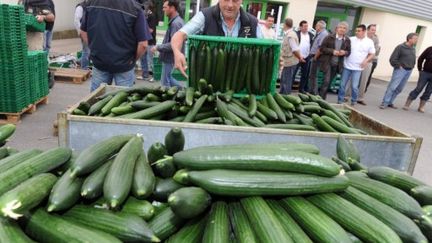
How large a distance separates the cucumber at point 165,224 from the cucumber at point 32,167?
62cm

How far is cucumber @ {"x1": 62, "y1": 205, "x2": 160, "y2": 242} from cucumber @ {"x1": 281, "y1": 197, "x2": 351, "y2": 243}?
0.61 m

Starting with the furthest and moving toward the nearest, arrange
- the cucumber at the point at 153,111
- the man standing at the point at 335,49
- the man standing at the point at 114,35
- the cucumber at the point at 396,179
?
the man standing at the point at 335,49 → the man standing at the point at 114,35 → the cucumber at the point at 153,111 → the cucumber at the point at 396,179

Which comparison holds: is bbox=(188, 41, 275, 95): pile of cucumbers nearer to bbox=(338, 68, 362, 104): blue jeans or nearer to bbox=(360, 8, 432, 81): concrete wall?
A: bbox=(338, 68, 362, 104): blue jeans

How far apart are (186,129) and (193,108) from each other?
1.27ft

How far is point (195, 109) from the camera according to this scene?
11.4ft

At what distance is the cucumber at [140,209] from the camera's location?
5.28ft

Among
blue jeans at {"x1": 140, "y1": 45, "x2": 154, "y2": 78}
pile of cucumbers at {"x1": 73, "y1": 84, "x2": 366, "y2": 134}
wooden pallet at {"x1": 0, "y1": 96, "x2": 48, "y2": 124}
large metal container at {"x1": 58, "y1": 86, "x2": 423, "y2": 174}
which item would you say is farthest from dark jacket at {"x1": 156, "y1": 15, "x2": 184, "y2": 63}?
large metal container at {"x1": 58, "y1": 86, "x2": 423, "y2": 174}

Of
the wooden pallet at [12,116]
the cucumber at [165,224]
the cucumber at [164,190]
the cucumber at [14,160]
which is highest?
the cucumber at [14,160]

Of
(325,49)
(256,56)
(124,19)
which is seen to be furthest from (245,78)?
(325,49)

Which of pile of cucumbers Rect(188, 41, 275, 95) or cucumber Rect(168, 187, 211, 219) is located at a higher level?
pile of cucumbers Rect(188, 41, 275, 95)

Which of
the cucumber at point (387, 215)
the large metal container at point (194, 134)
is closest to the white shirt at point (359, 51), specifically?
the large metal container at point (194, 134)

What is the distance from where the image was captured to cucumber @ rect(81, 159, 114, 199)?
5.23 ft

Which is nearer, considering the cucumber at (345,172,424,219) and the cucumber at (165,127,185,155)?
the cucumber at (345,172,424,219)

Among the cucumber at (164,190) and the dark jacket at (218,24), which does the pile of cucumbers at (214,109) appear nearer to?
the dark jacket at (218,24)
